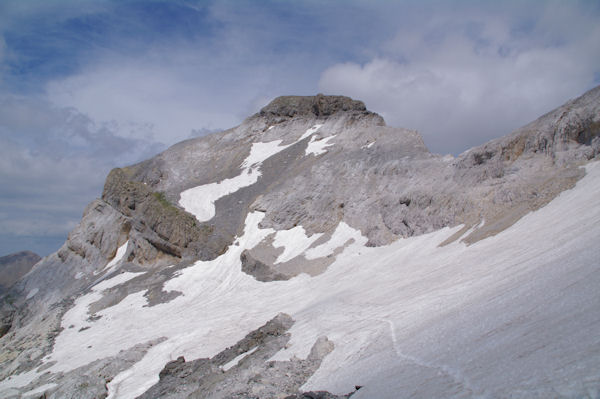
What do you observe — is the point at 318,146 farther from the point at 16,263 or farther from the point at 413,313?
the point at 16,263

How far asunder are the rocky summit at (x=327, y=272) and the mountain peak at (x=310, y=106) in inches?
13.1

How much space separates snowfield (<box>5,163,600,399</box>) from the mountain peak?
25.0 metres

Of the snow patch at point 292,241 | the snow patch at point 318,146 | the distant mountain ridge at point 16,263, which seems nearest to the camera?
the snow patch at point 292,241

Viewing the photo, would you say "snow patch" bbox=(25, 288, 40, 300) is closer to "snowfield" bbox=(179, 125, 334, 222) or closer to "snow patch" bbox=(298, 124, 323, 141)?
"snowfield" bbox=(179, 125, 334, 222)

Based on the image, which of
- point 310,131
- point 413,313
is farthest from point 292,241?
point 413,313

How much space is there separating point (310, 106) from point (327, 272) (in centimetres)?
3625

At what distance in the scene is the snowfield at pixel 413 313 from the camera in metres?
6.17

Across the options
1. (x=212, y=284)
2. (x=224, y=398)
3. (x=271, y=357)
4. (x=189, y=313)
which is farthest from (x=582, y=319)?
(x=212, y=284)

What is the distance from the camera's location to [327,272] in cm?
2906

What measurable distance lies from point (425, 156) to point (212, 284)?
22158 mm

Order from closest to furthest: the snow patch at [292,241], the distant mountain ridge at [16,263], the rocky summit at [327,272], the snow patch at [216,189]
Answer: the rocky summit at [327,272] → the snow patch at [292,241] → the snow patch at [216,189] → the distant mountain ridge at [16,263]

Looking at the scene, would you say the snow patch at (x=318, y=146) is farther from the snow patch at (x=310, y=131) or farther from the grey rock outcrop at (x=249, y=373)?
the grey rock outcrop at (x=249, y=373)

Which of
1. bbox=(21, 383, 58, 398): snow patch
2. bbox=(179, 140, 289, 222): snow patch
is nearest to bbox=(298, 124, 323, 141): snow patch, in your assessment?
bbox=(179, 140, 289, 222): snow patch

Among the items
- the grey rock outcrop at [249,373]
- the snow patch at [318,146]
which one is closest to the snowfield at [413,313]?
the grey rock outcrop at [249,373]
